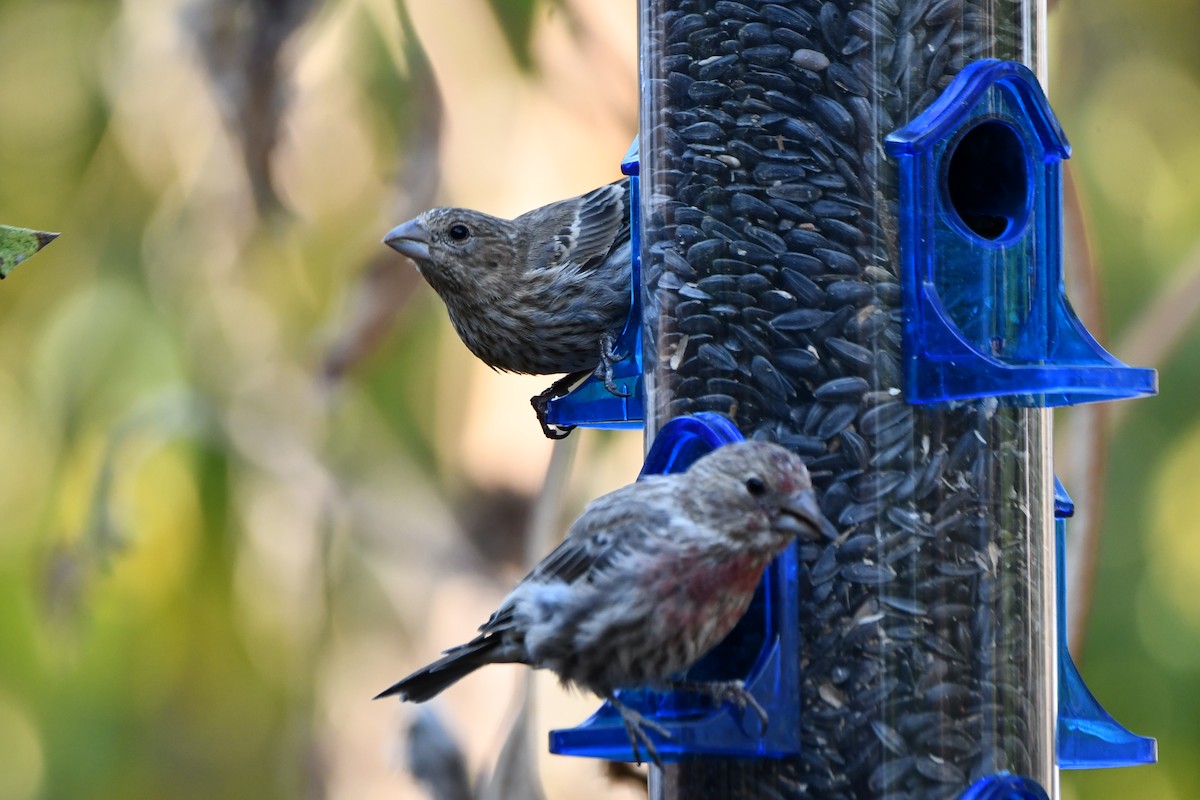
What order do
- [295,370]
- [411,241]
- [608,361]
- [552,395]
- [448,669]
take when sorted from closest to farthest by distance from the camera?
[448,669] < [608,361] < [552,395] < [411,241] < [295,370]

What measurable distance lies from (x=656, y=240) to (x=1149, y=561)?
355 centimetres

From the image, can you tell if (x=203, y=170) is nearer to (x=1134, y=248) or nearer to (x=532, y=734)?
(x=532, y=734)

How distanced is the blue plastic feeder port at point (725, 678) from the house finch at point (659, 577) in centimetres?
6

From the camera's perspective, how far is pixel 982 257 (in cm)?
459

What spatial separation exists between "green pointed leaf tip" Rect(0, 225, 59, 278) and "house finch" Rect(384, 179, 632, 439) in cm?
283

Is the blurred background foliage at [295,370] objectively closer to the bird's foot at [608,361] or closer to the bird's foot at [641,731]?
the bird's foot at [608,361]

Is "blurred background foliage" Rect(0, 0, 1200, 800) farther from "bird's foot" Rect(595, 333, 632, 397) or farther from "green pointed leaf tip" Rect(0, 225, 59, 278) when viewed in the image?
"green pointed leaf tip" Rect(0, 225, 59, 278)

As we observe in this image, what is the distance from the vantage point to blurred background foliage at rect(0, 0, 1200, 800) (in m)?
8.40

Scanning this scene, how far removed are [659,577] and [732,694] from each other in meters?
0.32

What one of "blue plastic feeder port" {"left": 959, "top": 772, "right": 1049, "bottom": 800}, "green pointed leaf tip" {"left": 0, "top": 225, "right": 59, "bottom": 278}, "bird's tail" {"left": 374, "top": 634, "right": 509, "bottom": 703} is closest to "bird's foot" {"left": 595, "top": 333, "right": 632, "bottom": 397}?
"bird's tail" {"left": 374, "top": 634, "right": 509, "bottom": 703}

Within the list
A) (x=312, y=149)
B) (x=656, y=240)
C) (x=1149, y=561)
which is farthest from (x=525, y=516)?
(x=656, y=240)

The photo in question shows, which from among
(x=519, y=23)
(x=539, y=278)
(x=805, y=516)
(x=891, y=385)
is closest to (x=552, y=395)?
(x=539, y=278)

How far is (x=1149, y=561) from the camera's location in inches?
307

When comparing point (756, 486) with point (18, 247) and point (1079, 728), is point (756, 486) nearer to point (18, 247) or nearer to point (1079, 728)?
point (1079, 728)
